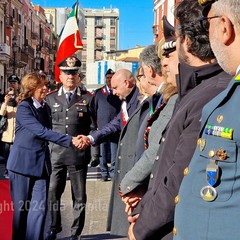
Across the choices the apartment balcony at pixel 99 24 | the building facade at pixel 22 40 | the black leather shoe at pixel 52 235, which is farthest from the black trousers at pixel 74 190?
the apartment balcony at pixel 99 24

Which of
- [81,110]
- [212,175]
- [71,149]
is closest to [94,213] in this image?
[71,149]

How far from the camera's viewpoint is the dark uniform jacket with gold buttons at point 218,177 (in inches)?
62.5

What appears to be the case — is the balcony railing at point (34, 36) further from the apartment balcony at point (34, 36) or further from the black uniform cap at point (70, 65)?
the black uniform cap at point (70, 65)

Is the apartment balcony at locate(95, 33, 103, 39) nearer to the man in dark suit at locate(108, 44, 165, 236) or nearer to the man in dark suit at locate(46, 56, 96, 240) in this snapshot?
the man in dark suit at locate(46, 56, 96, 240)

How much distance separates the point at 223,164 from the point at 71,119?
4230 mm

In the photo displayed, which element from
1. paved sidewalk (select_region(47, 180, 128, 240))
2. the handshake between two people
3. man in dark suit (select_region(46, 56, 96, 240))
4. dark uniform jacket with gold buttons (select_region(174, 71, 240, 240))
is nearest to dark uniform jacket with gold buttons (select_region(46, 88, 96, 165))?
man in dark suit (select_region(46, 56, 96, 240))

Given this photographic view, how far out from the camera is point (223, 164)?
5.26 feet

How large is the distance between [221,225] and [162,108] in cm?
151

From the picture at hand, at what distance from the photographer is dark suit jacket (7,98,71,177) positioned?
16.4 ft

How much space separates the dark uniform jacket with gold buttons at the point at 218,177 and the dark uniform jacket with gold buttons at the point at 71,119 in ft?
12.7

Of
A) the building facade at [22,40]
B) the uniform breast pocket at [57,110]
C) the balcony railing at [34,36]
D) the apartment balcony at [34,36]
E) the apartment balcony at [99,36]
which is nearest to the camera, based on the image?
the uniform breast pocket at [57,110]

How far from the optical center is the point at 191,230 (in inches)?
70.1

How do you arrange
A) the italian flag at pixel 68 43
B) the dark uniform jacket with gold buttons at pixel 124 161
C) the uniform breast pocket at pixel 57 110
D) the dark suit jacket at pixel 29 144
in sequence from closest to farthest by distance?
1. the dark uniform jacket with gold buttons at pixel 124 161
2. the dark suit jacket at pixel 29 144
3. the uniform breast pocket at pixel 57 110
4. the italian flag at pixel 68 43

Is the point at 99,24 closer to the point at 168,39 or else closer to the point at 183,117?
the point at 168,39
